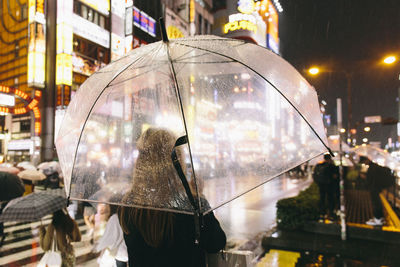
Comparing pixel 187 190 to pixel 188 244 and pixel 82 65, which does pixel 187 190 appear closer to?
pixel 188 244

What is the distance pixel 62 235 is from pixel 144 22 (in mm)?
35741

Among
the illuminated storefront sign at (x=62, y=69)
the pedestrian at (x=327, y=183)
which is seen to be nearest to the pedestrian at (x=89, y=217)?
the pedestrian at (x=327, y=183)

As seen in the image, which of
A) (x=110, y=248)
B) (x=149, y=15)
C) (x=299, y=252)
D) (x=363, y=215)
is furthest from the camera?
(x=149, y=15)

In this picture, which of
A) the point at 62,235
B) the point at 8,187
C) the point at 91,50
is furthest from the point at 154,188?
the point at 91,50

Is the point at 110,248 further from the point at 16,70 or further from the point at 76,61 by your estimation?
the point at 16,70

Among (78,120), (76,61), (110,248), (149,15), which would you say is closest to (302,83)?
(78,120)

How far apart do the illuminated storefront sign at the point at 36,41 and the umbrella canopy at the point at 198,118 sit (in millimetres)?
24323

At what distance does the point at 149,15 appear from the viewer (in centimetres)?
3956

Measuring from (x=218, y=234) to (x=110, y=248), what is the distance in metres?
2.50

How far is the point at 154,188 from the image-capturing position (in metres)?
2.03

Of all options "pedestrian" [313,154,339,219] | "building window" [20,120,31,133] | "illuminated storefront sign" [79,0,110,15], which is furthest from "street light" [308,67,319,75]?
"building window" [20,120,31,133]

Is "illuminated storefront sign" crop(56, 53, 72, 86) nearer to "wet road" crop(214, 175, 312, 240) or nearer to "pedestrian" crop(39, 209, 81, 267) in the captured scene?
"wet road" crop(214, 175, 312, 240)

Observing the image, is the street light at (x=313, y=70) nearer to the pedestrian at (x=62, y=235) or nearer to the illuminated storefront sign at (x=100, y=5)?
the pedestrian at (x=62, y=235)

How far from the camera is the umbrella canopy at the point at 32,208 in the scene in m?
4.59
